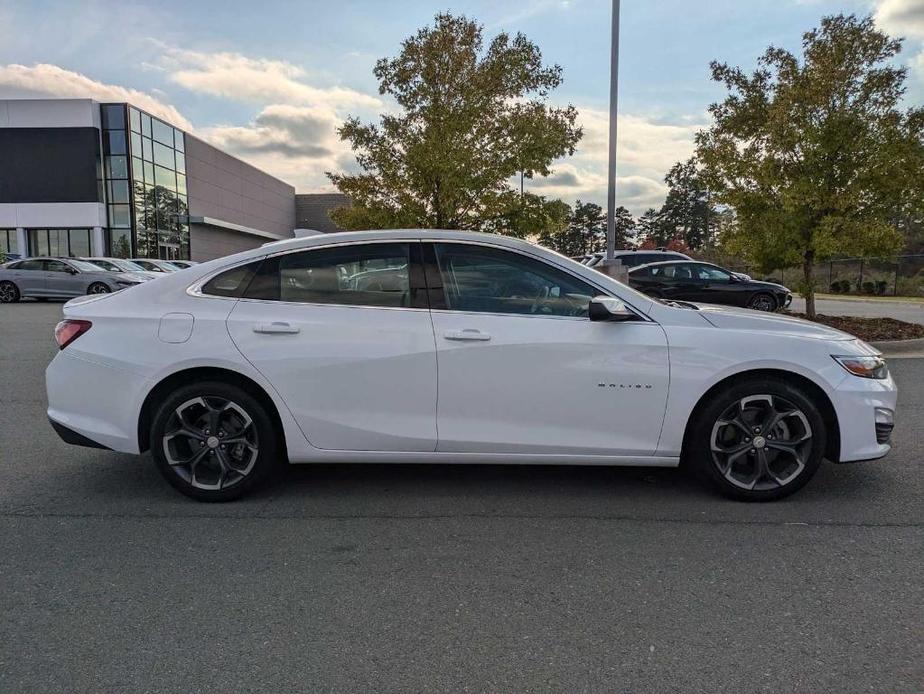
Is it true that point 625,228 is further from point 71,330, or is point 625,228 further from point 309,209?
point 71,330

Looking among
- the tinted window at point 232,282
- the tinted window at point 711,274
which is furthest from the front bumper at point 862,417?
the tinted window at point 711,274

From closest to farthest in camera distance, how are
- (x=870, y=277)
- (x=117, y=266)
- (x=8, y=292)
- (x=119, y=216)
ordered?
(x=8, y=292) < (x=117, y=266) < (x=870, y=277) < (x=119, y=216)

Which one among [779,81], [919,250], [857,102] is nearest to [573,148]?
[779,81]

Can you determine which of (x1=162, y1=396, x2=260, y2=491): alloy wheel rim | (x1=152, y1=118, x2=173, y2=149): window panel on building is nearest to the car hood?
(x1=162, y1=396, x2=260, y2=491): alloy wheel rim

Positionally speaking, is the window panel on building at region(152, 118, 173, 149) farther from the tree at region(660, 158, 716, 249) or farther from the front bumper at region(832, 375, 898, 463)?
the tree at region(660, 158, 716, 249)

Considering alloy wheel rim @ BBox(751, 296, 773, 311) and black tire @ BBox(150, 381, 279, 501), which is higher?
alloy wheel rim @ BBox(751, 296, 773, 311)

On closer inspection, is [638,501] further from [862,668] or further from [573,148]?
[573,148]

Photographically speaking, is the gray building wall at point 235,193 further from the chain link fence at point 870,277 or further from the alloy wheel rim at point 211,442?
the alloy wheel rim at point 211,442

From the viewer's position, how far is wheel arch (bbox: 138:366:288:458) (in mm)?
3736

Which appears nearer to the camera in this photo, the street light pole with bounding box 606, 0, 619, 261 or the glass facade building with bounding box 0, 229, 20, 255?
the street light pole with bounding box 606, 0, 619, 261

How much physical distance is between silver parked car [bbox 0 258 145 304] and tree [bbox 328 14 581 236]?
433 inches

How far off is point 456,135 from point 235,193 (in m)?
46.5

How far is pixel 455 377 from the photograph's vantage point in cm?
362

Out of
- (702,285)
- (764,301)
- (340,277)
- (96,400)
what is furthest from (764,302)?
(96,400)
